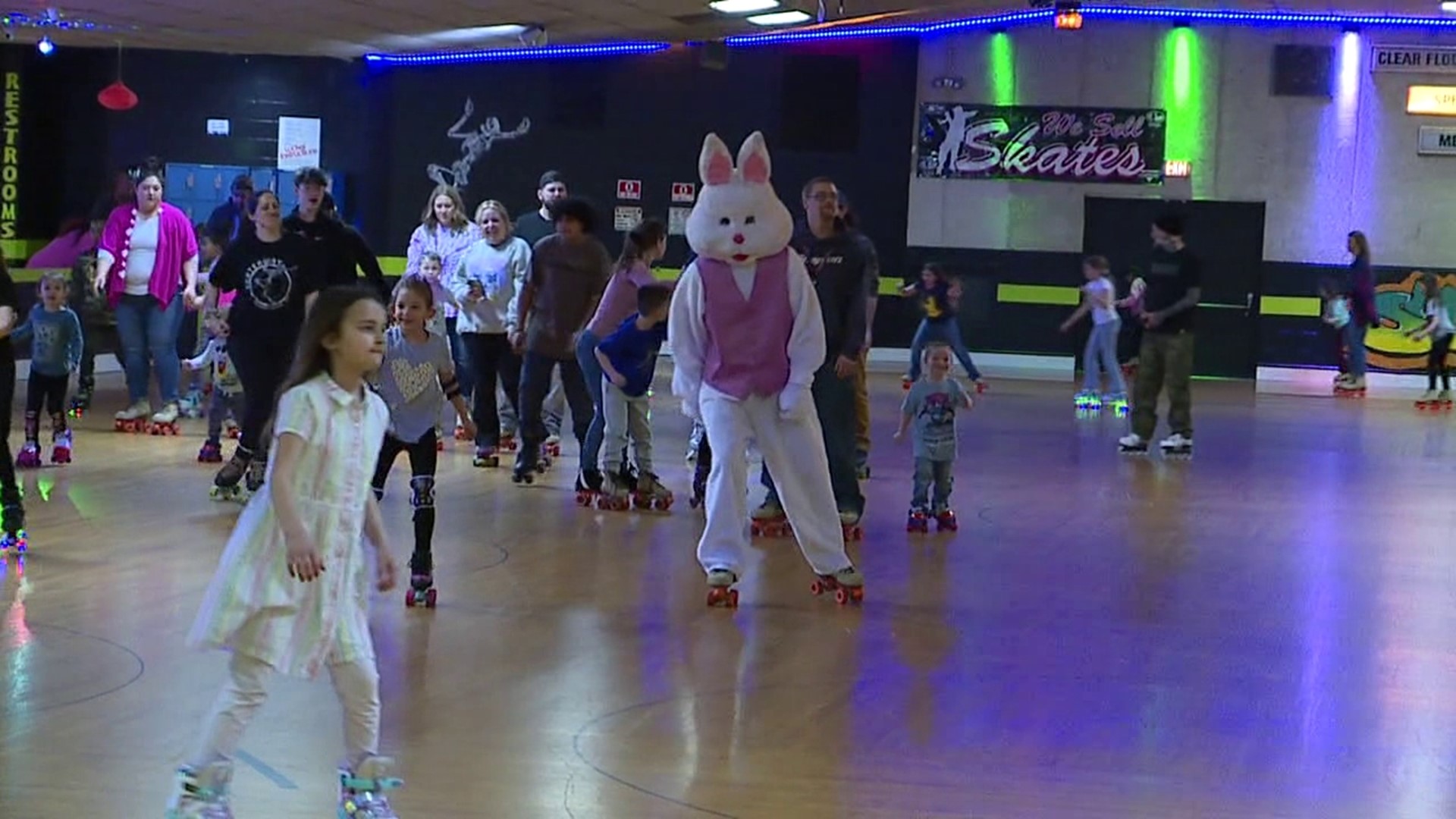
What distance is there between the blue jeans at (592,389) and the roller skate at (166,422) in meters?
3.65

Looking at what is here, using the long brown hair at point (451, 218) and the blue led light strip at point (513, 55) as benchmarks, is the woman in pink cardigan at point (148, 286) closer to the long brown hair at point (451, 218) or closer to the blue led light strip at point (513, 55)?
the long brown hair at point (451, 218)

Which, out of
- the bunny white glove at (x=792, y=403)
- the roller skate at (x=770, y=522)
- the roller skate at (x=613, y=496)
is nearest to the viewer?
the bunny white glove at (x=792, y=403)

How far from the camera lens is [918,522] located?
30.3 ft

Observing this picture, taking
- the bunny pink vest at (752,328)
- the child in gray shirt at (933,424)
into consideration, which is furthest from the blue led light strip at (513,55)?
the bunny pink vest at (752,328)

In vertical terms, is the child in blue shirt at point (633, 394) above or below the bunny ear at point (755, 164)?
below

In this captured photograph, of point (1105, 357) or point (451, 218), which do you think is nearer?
point (451, 218)

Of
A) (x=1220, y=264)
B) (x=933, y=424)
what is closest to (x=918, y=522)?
(x=933, y=424)

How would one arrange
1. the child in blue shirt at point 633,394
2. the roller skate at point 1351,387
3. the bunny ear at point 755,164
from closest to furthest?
the bunny ear at point 755,164, the child in blue shirt at point 633,394, the roller skate at point 1351,387

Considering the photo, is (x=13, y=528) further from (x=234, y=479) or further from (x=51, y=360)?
(x=51, y=360)

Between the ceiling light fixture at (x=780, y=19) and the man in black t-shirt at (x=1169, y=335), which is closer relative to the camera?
the man in black t-shirt at (x=1169, y=335)

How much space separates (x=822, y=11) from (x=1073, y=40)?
17.2ft

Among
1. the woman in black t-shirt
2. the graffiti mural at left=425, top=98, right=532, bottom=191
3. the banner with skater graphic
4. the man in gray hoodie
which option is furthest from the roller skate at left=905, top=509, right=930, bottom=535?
the graffiti mural at left=425, top=98, right=532, bottom=191

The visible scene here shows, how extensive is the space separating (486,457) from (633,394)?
1.77 meters

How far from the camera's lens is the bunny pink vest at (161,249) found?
12.1 meters
